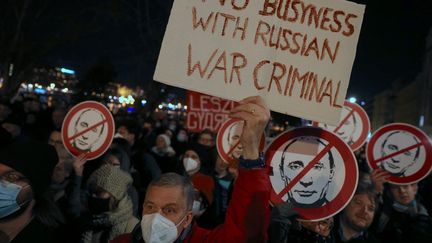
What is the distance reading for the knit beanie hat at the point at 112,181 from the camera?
3.69m

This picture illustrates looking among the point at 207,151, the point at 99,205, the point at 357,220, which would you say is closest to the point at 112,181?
the point at 99,205

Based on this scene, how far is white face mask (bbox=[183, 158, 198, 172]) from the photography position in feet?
19.5

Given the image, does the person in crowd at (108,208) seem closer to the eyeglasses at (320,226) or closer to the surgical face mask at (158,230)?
the surgical face mask at (158,230)

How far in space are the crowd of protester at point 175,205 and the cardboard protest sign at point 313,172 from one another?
0.09 metres

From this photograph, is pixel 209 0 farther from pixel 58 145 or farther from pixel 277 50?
pixel 58 145

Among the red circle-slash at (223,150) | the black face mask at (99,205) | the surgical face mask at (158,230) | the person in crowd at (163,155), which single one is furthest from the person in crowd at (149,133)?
the surgical face mask at (158,230)

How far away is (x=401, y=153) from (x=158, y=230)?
3268 millimetres

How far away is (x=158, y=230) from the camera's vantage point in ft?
8.08

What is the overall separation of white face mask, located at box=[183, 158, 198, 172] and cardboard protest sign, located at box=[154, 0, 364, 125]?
132 inches

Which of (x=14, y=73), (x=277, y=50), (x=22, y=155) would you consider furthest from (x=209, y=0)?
(x=14, y=73)

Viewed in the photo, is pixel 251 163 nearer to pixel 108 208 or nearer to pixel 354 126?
pixel 108 208

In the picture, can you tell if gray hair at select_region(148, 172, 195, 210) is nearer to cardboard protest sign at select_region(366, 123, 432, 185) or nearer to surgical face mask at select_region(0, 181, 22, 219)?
surgical face mask at select_region(0, 181, 22, 219)

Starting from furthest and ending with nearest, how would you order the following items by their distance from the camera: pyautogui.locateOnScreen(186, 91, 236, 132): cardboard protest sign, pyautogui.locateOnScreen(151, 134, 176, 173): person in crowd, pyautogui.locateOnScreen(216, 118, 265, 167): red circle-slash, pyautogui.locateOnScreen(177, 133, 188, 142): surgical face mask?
pyautogui.locateOnScreen(177, 133, 188, 142): surgical face mask < pyautogui.locateOnScreen(151, 134, 176, 173): person in crowd < pyautogui.locateOnScreen(186, 91, 236, 132): cardboard protest sign < pyautogui.locateOnScreen(216, 118, 265, 167): red circle-slash

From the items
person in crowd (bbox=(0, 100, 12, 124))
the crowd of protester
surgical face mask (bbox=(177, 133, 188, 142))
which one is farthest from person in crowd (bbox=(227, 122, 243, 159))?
surgical face mask (bbox=(177, 133, 188, 142))
